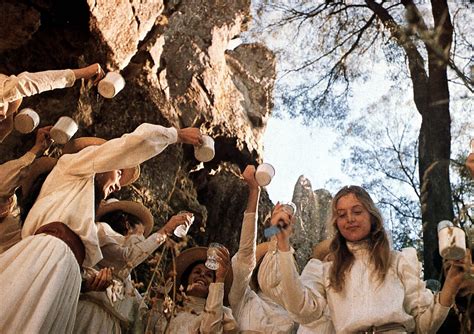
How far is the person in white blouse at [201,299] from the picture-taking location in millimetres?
4027

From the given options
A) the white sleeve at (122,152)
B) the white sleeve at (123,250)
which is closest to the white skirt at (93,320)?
the white sleeve at (123,250)

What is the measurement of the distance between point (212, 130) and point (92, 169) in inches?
186

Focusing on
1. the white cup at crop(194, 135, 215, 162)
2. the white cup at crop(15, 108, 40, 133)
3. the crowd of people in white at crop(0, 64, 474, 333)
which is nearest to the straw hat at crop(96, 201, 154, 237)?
the crowd of people in white at crop(0, 64, 474, 333)

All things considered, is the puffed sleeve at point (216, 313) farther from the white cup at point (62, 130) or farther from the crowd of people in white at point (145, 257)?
the white cup at point (62, 130)

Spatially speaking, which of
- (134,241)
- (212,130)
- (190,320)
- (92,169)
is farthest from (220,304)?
(212,130)

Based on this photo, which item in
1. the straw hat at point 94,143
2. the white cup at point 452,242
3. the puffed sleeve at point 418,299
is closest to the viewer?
the white cup at point 452,242

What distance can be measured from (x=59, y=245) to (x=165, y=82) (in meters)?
4.83

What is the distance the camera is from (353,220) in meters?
3.59

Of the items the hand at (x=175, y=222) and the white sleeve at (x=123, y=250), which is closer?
the white sleeve at (x=123, y=250)

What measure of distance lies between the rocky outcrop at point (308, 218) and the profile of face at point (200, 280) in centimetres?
339

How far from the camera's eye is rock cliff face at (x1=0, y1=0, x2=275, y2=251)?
6.43 meters

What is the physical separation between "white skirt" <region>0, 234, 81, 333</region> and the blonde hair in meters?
1.34

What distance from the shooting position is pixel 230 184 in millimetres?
8664

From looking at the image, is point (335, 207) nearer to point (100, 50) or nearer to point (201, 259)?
point (201, 259)
